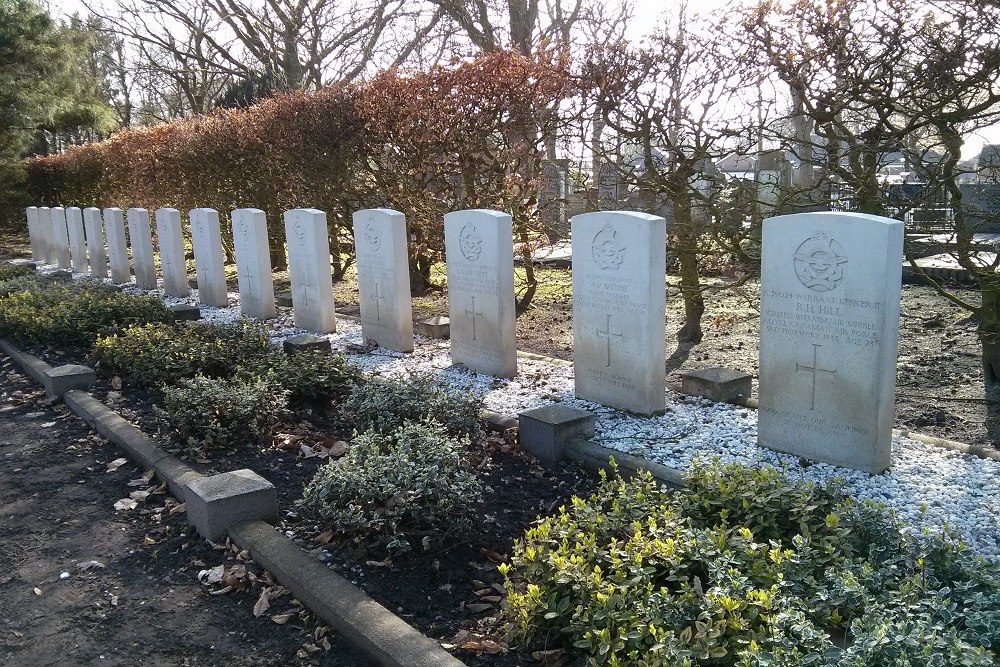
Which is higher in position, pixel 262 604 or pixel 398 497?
pixel 398 497

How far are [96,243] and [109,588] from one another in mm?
12276

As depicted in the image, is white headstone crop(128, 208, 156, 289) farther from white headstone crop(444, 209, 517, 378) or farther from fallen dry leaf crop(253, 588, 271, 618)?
fallen dry leaf crop(253, 588, 271, 618)

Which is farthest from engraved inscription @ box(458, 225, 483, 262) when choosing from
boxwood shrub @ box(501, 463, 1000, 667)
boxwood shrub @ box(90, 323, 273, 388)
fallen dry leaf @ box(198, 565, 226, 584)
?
fallen dry leaf @ box(198, 565, 226, 584)

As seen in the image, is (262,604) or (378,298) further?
(378,298)

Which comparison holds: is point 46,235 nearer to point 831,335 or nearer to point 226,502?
point 226,502

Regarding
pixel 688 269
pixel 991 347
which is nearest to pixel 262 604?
pixel 991 347

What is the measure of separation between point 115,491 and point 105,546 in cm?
76

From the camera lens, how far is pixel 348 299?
1188cm

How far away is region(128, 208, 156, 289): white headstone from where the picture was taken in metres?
12.8

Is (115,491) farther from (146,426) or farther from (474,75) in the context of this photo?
(474,75)

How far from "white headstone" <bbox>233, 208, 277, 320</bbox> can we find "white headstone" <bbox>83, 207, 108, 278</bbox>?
5.55 meters

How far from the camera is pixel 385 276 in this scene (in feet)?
25.8

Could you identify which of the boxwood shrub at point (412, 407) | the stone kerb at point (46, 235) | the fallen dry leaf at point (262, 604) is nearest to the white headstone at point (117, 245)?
the stone kerb at point (46, 235)

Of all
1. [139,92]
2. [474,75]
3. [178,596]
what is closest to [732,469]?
[178,596]
